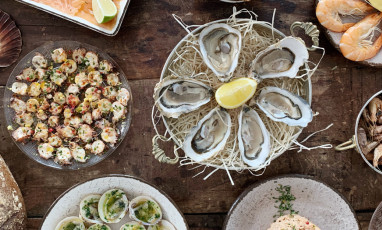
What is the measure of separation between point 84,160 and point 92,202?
202mm

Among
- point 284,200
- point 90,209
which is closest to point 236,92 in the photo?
point 284,200

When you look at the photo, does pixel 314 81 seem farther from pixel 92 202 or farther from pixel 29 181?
pixel 29 181

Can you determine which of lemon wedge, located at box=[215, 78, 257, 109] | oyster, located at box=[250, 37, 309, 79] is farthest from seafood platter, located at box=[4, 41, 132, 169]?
oyster, located at box=[250, 37, 309, 79]

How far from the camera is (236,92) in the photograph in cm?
184

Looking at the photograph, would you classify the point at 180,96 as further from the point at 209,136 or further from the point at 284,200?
the point at 284,200

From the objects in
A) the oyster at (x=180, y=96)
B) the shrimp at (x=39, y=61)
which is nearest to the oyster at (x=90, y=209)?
the oyster at (x=180, y=96)

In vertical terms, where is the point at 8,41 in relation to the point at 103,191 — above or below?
above

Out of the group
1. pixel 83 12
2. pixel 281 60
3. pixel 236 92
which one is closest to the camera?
pixel 236 92

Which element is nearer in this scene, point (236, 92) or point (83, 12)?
point (236, 92)

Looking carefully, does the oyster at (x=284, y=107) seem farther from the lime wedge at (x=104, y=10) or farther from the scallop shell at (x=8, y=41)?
the scallop shell at (x=8, y=41)

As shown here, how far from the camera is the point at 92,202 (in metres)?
2.11

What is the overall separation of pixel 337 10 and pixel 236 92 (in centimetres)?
65

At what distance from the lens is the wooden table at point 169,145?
2146mm

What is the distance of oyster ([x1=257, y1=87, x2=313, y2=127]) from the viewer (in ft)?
6.29
